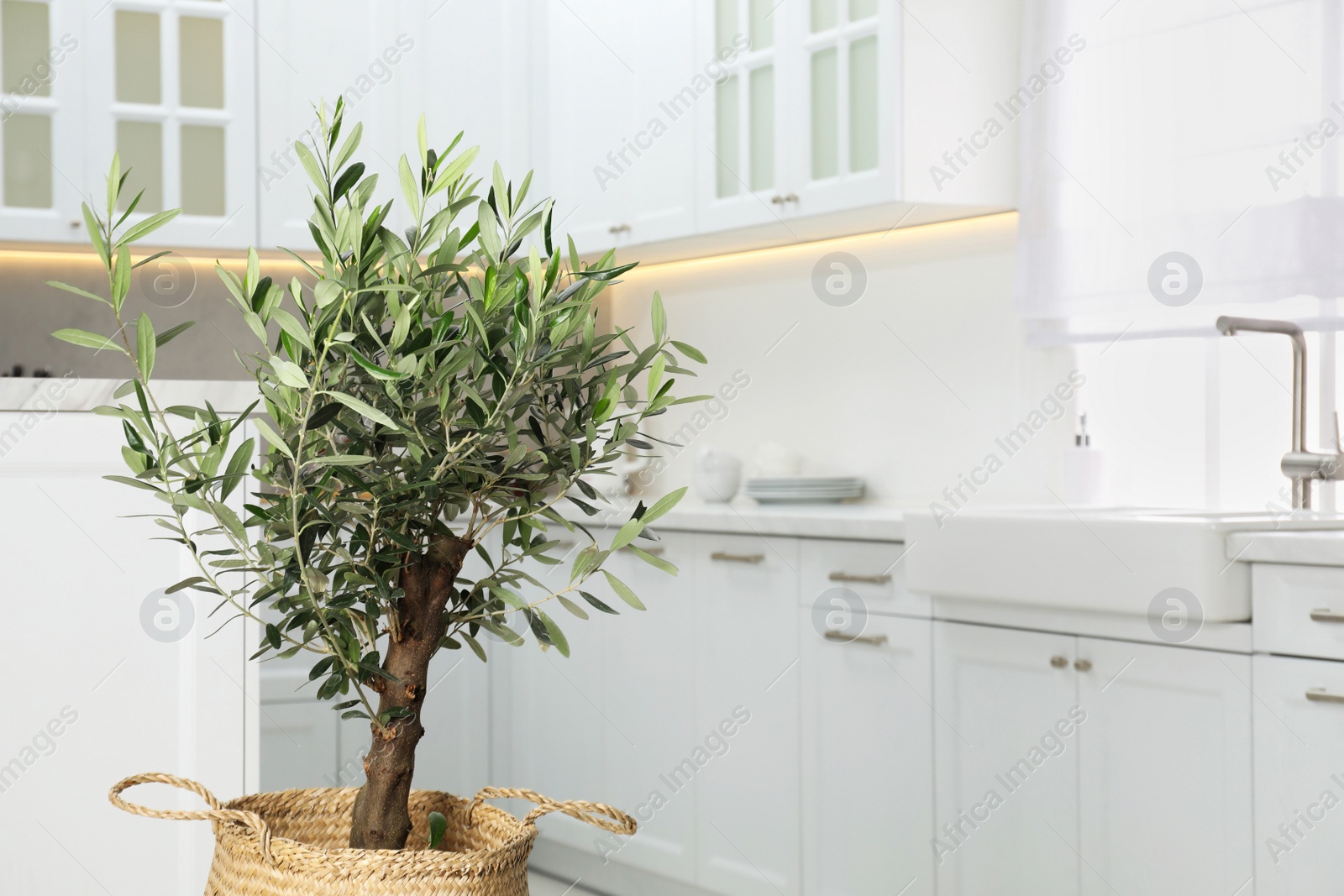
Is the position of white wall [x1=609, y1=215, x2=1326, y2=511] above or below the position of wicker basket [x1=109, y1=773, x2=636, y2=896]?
above

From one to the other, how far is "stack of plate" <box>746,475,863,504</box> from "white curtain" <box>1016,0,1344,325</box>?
623 millimetres

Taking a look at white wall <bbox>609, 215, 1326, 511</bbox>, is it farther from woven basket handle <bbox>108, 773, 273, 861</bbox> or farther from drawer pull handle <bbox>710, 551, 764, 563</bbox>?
woven basket handle <bbox>108, 773, 273, 861</bbox>

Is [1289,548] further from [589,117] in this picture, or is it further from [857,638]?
[589,117]

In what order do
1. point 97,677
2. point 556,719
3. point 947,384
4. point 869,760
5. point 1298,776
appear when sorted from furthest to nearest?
point 556,719 < point 947,384 < point 869,760 < point 1298,776 < point 97,677

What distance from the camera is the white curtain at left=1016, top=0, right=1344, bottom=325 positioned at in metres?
2.40

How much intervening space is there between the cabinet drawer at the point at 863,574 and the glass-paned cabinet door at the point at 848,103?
0.78 m

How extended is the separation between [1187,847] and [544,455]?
5.57 feet

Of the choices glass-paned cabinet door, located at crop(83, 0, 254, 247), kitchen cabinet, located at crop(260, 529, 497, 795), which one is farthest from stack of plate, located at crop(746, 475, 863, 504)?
glass-paned cabinet door, located at crop(83, 0, 254, 247)

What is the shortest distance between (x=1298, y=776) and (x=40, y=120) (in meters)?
3.27

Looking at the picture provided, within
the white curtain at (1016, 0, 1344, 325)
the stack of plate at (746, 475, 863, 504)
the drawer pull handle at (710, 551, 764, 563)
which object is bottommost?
the drawer pull handle at (710, 551, 764, 563)

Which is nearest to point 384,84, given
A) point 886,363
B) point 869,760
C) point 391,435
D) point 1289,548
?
point 886,363

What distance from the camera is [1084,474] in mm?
2715

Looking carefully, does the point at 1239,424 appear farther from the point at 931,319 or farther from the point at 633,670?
the point at 633,670

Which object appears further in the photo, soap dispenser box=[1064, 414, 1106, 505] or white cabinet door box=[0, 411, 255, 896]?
soap dispenser box=[1064, 414, 1106, 505]
